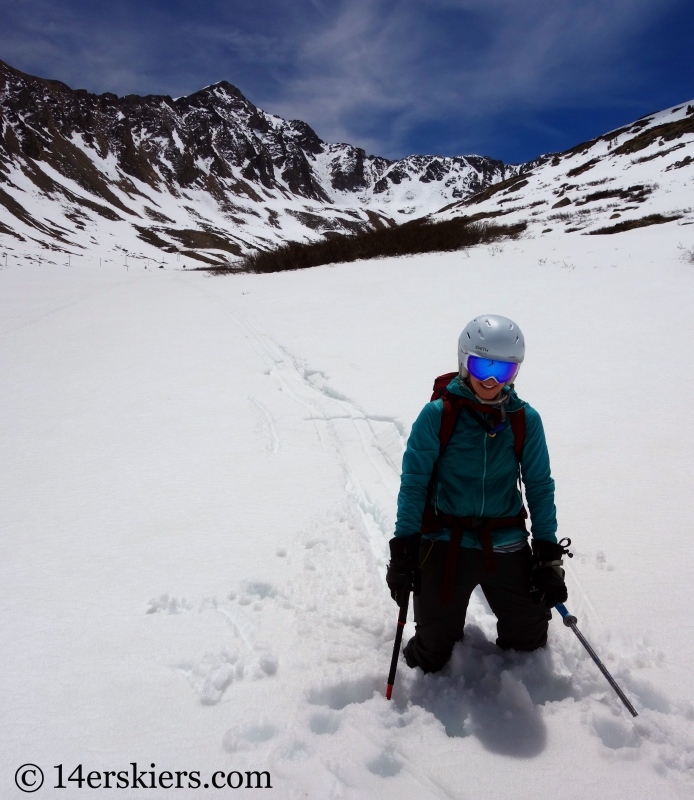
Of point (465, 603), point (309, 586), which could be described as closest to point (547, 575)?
point (465, 603)

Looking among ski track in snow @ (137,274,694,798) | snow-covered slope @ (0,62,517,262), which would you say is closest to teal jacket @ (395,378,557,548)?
ski track in snow @ (137,274,694,798)

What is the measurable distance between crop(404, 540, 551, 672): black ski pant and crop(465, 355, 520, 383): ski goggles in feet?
2.80

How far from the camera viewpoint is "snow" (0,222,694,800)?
182cm

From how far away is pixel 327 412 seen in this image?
558 centimetres

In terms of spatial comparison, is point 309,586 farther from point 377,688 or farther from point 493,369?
point 493,369

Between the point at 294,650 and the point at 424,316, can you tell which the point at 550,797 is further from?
the point at 424,316

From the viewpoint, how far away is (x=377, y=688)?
7.15ft

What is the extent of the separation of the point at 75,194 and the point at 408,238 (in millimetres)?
82699

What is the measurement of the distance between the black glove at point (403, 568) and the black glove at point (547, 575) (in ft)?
1.88

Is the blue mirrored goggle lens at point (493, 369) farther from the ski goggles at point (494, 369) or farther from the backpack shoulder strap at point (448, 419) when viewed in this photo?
the backpack shoulder strap at point (448, 419)

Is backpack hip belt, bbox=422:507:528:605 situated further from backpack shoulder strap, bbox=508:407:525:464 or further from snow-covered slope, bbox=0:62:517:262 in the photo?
snow-covered slope, bbox=0:62:517:262

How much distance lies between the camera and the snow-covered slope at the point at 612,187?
22.5 metres

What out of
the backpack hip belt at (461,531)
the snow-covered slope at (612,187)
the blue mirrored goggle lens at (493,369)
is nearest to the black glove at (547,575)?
the backpack hip belt at (461,531)

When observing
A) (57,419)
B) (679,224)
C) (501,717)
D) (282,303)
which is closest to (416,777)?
(501,717)
